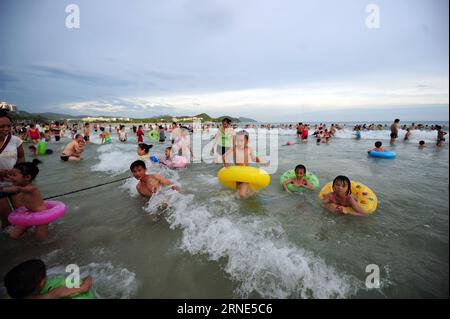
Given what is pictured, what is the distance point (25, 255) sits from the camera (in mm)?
2732

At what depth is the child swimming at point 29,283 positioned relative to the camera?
1536mm

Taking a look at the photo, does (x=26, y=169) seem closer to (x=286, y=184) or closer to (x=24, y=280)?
(x=24, y=280)

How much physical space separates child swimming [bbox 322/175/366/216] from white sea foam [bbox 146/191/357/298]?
1331mm

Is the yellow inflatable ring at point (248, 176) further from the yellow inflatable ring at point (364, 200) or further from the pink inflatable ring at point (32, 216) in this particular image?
the pink inflatable ring at point (32, 216)

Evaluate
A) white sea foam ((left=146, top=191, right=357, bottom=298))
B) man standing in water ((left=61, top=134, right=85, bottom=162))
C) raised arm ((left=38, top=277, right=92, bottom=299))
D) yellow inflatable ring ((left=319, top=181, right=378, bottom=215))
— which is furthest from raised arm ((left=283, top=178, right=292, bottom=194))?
man standing in water ((left=61, top=134, right=85, bottom=162))

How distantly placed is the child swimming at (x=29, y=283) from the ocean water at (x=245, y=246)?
0.57 meters

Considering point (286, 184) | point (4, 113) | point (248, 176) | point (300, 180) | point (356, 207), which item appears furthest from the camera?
point (286, 184)

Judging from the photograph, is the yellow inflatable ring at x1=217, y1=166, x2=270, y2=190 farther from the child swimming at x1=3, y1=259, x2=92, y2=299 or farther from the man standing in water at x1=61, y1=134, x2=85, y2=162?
the man standing in water at x1=61, y1=134, x2=85, y2=162

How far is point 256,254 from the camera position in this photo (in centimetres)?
274

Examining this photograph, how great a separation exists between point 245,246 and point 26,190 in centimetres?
327

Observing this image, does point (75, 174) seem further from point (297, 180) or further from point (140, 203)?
point (297, 180)

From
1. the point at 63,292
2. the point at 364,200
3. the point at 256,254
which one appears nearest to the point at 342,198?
the point at 364,200

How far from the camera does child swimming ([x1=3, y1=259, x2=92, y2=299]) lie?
1536mm
